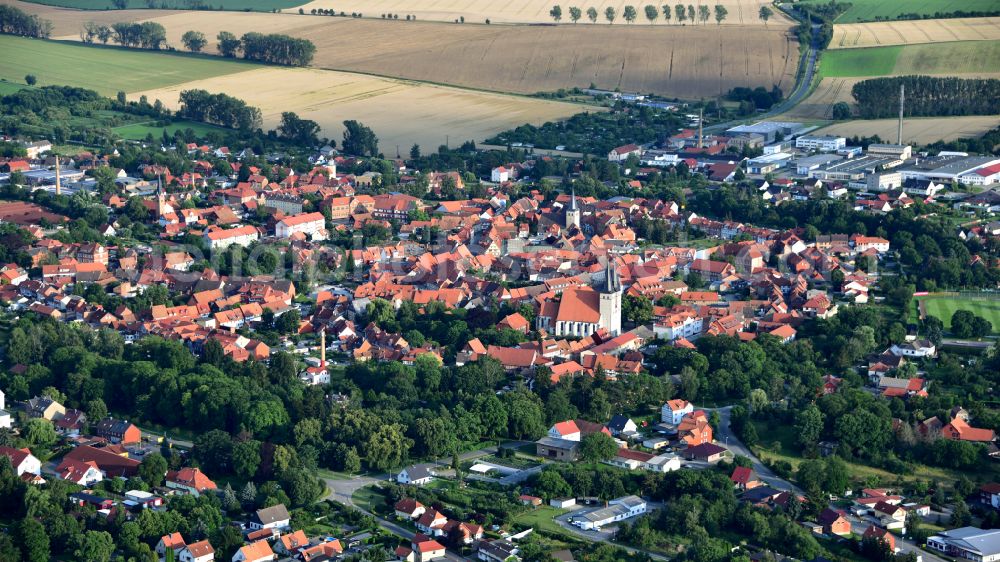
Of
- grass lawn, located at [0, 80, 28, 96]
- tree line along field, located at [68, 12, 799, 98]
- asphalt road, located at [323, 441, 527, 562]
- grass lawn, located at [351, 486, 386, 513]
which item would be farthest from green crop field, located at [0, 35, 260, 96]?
grass lawn, located at [351, 486, 386, 513]

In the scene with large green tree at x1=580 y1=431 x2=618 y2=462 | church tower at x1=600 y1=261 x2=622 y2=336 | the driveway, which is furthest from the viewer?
church tower at x1=600 y1=261 x2=622 y2=336

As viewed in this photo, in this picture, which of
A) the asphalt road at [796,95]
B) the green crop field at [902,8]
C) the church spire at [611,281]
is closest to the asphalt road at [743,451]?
the church spire at [611,281]

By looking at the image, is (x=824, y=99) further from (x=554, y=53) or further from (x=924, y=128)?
(x=554, y=53)

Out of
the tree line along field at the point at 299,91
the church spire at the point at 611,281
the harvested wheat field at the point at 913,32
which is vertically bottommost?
the church spire at the point at 611,281

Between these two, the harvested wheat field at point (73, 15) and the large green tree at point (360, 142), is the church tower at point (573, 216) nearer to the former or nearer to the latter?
the large green tree at point (360, 142)

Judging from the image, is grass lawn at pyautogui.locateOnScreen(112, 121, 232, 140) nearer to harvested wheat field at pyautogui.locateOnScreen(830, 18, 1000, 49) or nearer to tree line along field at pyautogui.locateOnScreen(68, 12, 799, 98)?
tree line along field at pyautogui.locateOnScreen(68, 12, 799, 98)
